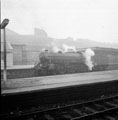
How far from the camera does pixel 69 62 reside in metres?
17.7

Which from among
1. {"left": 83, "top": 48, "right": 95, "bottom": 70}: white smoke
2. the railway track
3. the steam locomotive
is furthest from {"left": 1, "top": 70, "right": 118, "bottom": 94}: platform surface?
{"left": 83, "top": 48, "right": 95, "bottom": 70}: white smoke

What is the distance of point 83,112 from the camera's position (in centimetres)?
630

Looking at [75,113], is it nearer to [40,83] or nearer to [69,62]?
[40,83]

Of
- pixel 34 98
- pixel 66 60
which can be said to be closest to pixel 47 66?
pixel 66 60

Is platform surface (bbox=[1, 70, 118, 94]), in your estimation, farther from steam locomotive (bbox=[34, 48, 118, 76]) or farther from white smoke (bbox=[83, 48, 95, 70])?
white smoke (bbox=[83, 48, 95, 70])

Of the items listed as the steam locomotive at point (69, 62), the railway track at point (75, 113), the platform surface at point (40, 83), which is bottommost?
the railway track at point (75, 113)

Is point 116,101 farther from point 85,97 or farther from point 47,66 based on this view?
point 47,66

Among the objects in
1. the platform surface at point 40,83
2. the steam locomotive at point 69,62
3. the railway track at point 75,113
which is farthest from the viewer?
the steam locomotive at point 69,62

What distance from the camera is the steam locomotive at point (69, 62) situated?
1611 cm

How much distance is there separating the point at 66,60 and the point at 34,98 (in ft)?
35.4

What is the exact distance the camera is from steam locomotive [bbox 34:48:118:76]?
52.9 feet

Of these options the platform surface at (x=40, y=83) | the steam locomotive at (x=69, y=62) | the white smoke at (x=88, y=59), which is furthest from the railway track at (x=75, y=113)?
the white smoke at (x=88, y=59)

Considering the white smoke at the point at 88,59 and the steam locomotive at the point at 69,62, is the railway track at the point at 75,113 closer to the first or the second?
the steam locomotive at the point at 69,62

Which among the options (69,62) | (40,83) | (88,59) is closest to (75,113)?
(40,83)
